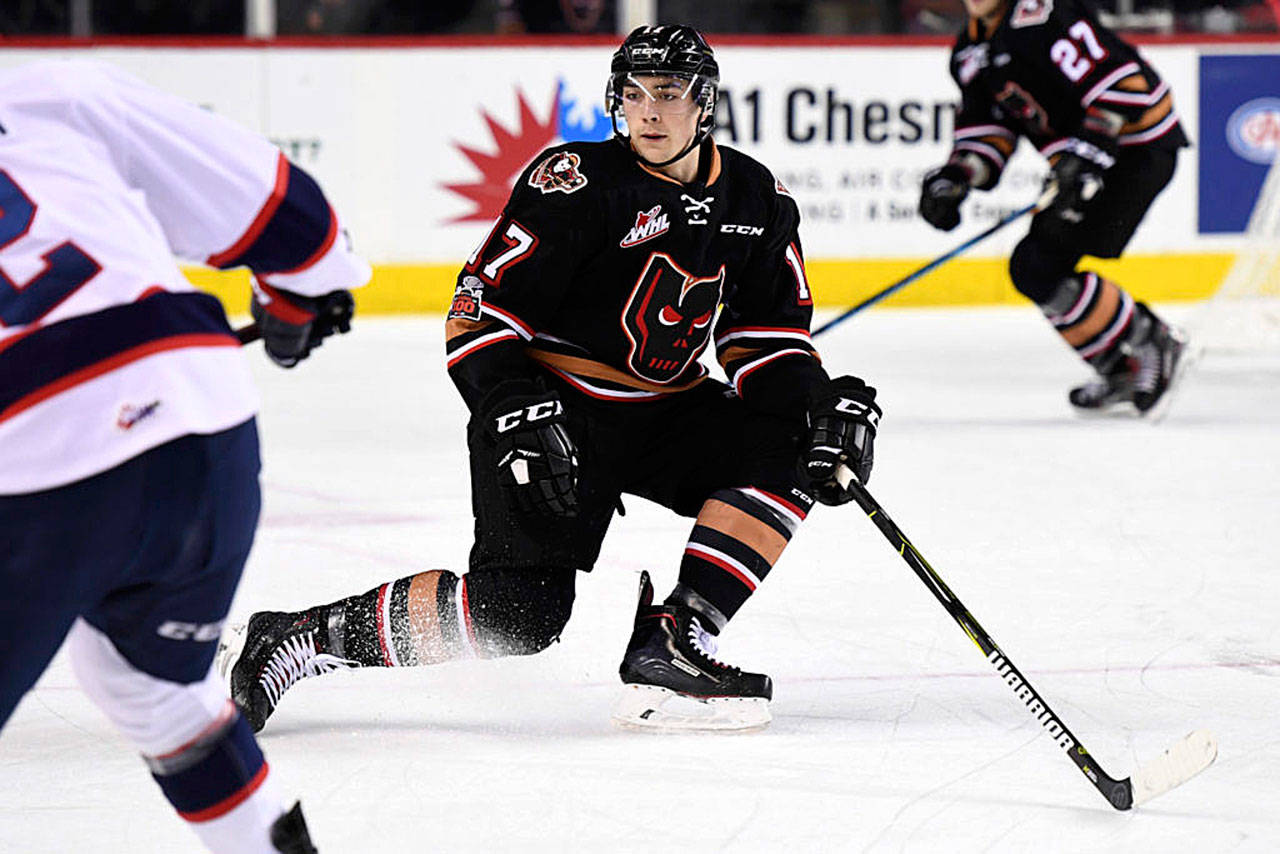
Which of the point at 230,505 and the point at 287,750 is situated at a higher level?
the point at 230,505

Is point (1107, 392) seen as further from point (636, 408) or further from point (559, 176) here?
point (559, 176)

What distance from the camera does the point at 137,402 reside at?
1.37 m

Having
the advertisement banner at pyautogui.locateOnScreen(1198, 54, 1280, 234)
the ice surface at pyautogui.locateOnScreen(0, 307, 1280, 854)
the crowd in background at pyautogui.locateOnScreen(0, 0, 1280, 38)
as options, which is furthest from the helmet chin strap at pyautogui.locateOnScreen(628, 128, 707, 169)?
the advertisement banner at pyautogui.locateOnScreen(1198, 54, 1280, 234)

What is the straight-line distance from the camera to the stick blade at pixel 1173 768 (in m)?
2.00

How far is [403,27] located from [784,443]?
5177 mm

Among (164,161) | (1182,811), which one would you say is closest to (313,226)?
(164,161)

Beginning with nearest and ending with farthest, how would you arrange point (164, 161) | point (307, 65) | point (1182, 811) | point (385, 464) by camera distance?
1. point (164, 161)
2. point (1182, 811)
3. point (385, 464)
4. point (307, 65)

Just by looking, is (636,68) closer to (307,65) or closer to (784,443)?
(784,443)

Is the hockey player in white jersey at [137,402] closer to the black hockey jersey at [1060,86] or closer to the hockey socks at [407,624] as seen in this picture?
the hockey socks at [407,624]

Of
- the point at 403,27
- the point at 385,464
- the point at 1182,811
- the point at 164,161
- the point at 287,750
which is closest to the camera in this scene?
the point at 164,161

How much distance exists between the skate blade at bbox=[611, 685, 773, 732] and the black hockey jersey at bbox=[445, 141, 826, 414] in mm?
371

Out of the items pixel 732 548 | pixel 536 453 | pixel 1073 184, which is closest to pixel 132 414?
pixel 536 453

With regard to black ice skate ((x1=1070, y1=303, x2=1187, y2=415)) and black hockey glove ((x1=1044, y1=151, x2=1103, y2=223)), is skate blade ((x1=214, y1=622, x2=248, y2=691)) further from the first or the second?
black ice skate ((x1=1070, y1=303, x2=1187, y2=415))

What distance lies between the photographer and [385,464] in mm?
4363
